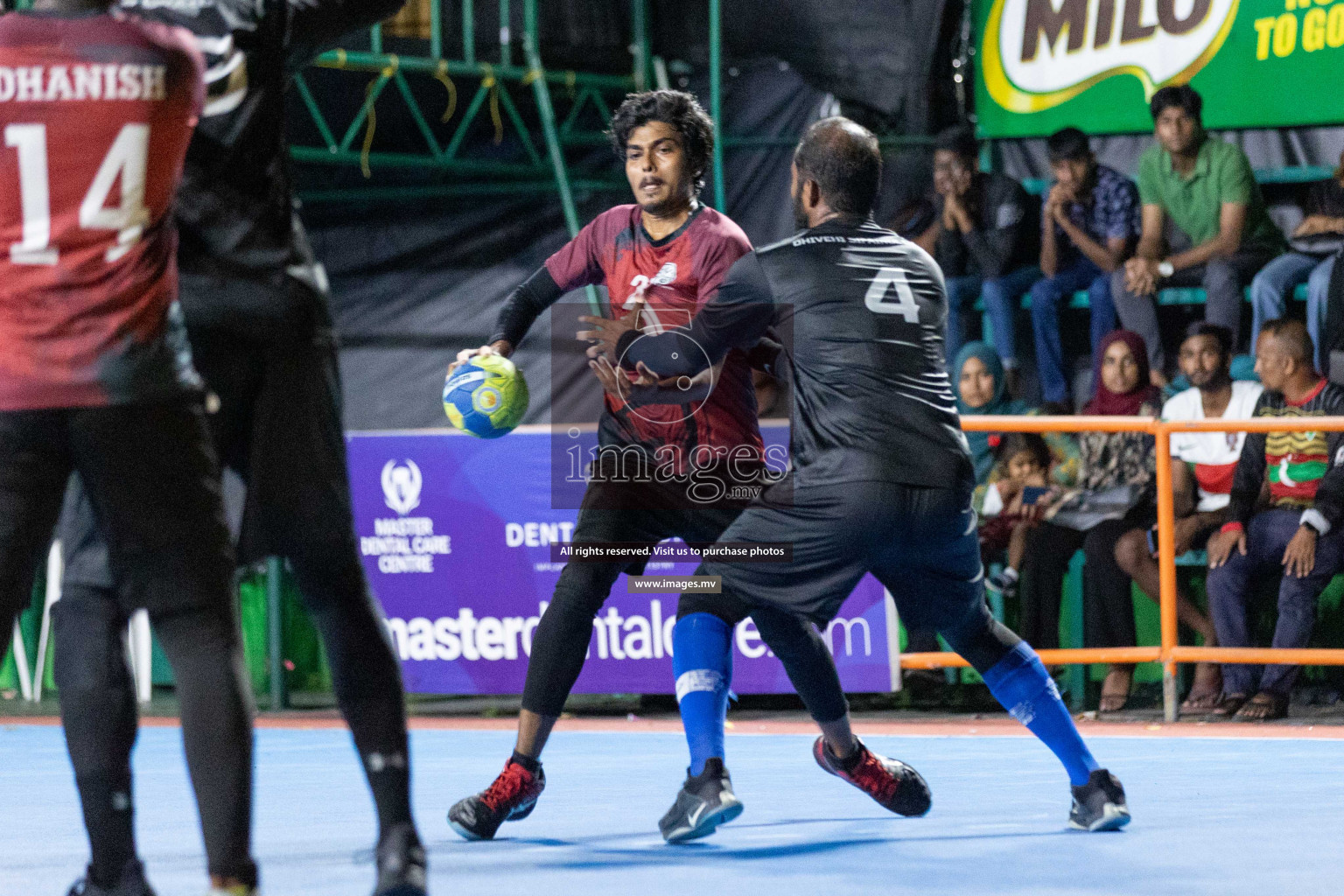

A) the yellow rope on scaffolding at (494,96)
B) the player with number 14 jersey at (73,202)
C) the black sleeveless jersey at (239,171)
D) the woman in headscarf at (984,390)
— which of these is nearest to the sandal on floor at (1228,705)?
the woman in headscarf at (984,390)

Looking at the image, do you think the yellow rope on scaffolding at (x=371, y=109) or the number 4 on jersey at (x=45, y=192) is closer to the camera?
the number 4 on jersey at (x=45, y=192)

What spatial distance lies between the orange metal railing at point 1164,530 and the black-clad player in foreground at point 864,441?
3505mm

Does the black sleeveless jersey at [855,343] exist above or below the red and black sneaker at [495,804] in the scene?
above

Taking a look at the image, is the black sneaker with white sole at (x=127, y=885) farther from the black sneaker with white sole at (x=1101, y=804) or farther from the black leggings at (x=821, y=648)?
the black sneaker with white sole at (x=1101, y=804)

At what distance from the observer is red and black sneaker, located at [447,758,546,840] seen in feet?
16.7

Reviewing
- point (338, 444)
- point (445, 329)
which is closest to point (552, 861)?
point (338, 444)

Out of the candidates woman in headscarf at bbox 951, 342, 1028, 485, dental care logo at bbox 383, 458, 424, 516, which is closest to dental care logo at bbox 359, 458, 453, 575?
dental care logo at bbox 383, 458, 424, 516

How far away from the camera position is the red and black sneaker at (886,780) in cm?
532

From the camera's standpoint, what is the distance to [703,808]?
16.3 feet

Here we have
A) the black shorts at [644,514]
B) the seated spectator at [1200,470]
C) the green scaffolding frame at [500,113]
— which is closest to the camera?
the black shorts at [644,514]

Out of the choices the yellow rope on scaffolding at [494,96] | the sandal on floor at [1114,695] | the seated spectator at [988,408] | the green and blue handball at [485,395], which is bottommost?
the sandal on floor at [1114,695]

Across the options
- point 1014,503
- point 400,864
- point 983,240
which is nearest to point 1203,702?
point 1014,503

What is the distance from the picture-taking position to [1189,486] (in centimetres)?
915

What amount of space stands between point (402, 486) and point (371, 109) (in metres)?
3.87
